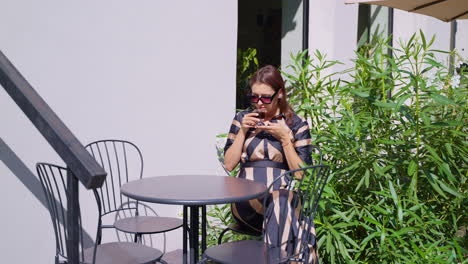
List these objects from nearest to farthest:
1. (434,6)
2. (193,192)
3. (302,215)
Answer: (193,192)
(302,215)
(434,6)

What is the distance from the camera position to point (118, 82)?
3.51 m

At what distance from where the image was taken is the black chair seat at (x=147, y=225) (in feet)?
10.1

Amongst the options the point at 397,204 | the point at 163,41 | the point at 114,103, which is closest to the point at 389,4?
the point at 397,204

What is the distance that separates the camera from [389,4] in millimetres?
3145

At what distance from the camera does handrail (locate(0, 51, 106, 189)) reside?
1.51 meters

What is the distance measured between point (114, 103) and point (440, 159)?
2.03 m

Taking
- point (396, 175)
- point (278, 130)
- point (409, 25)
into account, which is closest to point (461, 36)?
point (409, 25)

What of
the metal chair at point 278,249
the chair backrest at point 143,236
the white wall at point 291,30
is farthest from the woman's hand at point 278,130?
the white wall at point 291,30

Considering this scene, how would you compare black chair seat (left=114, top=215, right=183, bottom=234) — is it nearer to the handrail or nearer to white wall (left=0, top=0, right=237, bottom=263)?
white wall (left=0, top=0, right=237, bottom=263)

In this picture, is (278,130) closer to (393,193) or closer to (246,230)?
(246,230)

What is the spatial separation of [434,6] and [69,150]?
8.49ft

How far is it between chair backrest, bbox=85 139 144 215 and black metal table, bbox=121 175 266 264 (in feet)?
1.96

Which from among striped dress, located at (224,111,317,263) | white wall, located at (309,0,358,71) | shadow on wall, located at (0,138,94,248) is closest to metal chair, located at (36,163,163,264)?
shadow on wall, located at (0,138,94,248)

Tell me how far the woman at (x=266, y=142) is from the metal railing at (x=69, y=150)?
1575mm
